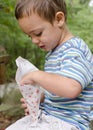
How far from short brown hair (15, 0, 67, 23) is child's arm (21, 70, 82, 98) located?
38 cm

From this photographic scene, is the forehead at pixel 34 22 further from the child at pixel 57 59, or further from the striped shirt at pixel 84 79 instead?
the striped shirt at pixel 84 79

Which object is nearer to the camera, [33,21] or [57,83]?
[57,83]

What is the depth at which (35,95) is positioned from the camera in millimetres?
2480

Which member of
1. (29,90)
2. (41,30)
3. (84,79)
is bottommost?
(29,90)

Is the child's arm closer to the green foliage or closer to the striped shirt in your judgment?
the striped shirt

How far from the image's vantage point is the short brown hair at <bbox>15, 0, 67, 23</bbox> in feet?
8.02

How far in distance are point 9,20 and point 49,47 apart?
9.38 feet

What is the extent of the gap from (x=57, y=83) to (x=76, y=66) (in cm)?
15

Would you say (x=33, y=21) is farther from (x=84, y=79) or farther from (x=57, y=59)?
(x=84, y=79)

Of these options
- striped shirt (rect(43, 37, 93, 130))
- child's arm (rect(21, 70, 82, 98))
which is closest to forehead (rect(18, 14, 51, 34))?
striped shirt (rect(43, 37, 93, 130))

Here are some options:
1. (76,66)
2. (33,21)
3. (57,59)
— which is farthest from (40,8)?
(76,66)

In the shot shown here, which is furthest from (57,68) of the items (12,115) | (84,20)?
(84,20)

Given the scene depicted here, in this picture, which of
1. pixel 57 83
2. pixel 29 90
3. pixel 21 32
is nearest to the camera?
pixel 57 83

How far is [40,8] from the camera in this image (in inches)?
96.3
